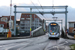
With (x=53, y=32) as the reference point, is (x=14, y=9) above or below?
above

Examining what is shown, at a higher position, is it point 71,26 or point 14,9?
point 14,9

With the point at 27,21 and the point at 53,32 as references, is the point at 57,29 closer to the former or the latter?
the point at 53,32

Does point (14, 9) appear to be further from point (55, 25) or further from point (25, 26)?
point (25, 26)

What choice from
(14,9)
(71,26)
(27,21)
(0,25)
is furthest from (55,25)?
(27,21)

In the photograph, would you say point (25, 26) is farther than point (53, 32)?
Yes

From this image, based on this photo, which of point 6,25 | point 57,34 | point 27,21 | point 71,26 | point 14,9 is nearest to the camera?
point 57,34

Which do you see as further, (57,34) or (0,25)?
(0,25)

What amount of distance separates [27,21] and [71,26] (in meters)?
29.3

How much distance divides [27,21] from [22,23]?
3827 mm

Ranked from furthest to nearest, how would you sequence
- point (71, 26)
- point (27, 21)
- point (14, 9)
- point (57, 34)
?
point (27, 21), point (71, 26), point (14, 9), point (57, 34)

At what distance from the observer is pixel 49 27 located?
86.8 ft

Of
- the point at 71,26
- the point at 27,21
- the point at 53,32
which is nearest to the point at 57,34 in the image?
the point at 53,32

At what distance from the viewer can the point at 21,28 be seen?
292ft

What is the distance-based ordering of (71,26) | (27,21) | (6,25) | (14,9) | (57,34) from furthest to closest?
(27,21)
(71,26)
(6,25)
(14,9)
(57,34)
